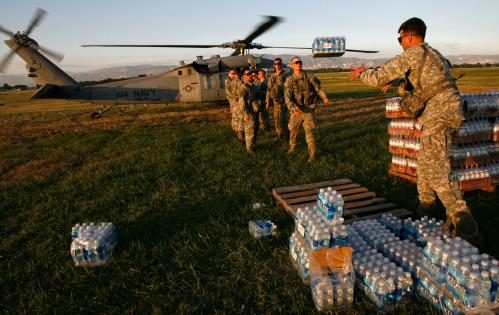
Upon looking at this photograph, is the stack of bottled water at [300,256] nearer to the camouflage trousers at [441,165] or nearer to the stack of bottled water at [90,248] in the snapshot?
the camouflage trousers at [441,165]

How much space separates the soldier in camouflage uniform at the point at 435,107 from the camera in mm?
3824

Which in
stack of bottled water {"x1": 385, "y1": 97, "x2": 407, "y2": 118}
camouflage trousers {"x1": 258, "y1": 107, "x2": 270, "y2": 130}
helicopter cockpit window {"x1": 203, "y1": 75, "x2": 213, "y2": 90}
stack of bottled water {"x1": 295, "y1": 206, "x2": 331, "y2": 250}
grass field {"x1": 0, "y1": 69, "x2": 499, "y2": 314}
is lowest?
grass field {"x1": 0, "y1": 69, "x2": 499, "y2": 314}

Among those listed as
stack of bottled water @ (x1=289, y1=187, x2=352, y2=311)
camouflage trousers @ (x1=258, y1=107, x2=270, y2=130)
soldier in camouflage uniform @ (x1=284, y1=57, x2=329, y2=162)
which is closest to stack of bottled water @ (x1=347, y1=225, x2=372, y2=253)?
stack of bottled water @ (x1=289, y1=187, x2=352, y2=311)

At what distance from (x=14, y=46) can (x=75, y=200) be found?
14406mm

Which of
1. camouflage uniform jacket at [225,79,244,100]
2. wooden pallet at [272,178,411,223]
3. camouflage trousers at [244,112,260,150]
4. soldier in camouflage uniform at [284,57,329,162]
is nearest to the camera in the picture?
wooden pallet at [272,178,411,223]

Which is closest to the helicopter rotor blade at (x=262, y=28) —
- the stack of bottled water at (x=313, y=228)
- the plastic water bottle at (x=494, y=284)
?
the stack of bottled water at (x=313, y=228)

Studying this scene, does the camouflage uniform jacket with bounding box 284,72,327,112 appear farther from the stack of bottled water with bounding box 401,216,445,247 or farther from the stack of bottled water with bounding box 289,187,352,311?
the stack of bottled water with bounding box 289,187,352,311

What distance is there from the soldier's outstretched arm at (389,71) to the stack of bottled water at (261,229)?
2393mm

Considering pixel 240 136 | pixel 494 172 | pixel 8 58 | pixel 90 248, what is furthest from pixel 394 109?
pixel 8 58

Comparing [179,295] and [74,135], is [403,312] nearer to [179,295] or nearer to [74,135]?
[179,295]

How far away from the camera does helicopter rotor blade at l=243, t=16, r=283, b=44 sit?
1162 cm

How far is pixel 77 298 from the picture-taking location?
11.5ft

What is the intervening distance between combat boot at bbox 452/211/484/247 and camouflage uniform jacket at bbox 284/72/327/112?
4.52 m

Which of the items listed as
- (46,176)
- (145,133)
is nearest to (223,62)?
(145,133)
